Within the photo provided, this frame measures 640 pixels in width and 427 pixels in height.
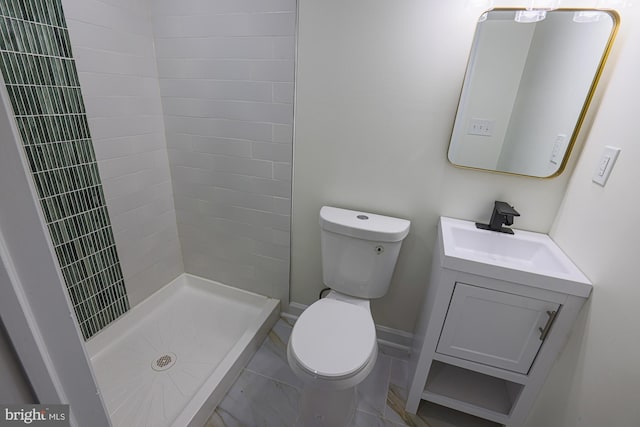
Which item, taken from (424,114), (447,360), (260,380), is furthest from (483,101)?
(260,380)

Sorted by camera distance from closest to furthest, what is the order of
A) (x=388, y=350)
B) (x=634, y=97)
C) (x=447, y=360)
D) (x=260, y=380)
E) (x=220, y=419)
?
(x=634, y=97) → (x=447, y=360) → (x=220, y=419) → (x=260, y=380) → (x=388, y=350)

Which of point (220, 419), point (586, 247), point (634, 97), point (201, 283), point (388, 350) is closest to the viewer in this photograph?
point (634, 97)

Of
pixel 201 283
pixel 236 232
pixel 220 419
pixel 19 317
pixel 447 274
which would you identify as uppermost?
pixel 19 317

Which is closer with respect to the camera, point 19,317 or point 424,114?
point 19,317

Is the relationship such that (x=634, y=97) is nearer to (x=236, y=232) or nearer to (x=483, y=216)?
(x=483, y=216)

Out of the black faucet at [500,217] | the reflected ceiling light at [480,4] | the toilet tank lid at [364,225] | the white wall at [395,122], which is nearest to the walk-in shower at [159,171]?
the white wall at [395,122]

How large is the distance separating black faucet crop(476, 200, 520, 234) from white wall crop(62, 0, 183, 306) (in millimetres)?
1784

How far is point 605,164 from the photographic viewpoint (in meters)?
1.04

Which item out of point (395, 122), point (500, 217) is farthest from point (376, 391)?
point (395, 122)

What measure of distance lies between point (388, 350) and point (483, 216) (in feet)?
3.13

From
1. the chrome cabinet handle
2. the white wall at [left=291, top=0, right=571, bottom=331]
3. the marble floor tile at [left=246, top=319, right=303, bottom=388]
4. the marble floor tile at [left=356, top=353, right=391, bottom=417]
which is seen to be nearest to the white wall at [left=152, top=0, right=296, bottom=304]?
the white wall at [left=291, top=0, right=571, bottom=331]

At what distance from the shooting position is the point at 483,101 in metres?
1.27

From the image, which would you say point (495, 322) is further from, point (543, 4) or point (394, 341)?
point (543, 4)

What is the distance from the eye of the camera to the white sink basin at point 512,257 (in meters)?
1.03
